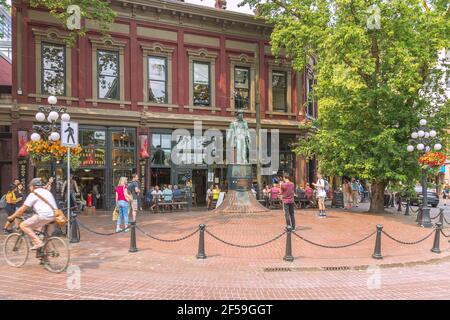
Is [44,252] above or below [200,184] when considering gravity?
below

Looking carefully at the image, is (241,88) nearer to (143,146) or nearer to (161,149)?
(161,149)

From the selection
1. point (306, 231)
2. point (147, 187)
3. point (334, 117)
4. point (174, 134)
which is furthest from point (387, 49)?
point (147, 187)

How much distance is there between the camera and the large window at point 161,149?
2219 centimetres

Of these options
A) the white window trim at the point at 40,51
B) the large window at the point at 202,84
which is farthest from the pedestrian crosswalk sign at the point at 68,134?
the large window at the point at 202,84

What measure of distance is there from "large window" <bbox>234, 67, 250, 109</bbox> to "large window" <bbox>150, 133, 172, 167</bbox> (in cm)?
511

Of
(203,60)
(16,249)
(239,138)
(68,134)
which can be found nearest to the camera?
(16,249)

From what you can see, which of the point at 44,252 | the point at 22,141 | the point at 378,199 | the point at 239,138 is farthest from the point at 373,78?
the point at 22,141

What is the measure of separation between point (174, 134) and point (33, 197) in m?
15.3

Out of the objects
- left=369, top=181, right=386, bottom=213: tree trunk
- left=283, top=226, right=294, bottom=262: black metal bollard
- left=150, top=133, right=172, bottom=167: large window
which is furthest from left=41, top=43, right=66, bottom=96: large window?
left=369, top=181, right=386, bottom=213: tree trunk

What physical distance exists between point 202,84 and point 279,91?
5582 mm

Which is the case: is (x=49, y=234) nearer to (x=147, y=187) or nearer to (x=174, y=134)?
(x=147, y=187)

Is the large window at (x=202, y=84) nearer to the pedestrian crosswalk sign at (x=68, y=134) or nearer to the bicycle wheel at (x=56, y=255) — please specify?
the pedestrian crosswalk sign at (x=68, y=134)

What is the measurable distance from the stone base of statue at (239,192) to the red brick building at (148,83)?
650cm

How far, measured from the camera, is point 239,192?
664 inches
